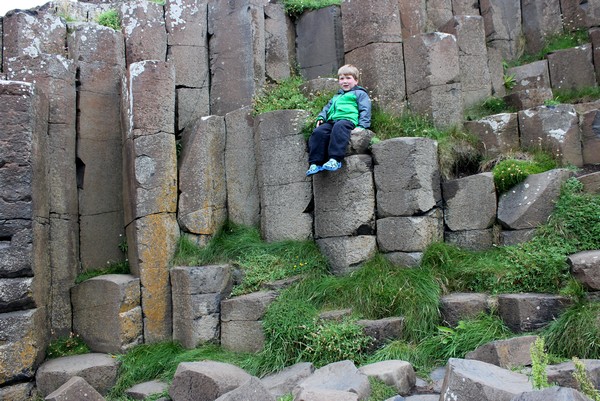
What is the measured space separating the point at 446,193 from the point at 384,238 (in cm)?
97

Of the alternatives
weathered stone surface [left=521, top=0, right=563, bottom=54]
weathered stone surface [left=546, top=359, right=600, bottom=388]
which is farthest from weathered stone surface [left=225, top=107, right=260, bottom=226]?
weathered stone surface [left=521, top=0, right=563, bottom=54]

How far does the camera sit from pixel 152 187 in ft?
23.8

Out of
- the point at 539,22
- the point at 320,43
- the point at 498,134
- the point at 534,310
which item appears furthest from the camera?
the point at 539,22

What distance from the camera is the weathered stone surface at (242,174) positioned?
793cm

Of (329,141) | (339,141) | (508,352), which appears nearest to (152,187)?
(329,141)

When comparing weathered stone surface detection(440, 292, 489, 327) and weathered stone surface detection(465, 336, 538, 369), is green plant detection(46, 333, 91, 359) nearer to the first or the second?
weathered stone surface detection(440, 292, 489, 327)

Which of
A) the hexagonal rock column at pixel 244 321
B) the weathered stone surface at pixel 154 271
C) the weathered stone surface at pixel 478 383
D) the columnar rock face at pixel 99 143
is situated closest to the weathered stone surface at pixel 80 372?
the weathered stone surface at pixel 154 271

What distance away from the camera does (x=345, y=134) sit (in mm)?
6949

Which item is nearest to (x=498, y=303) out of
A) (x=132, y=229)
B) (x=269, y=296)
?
(x=269, y=296)

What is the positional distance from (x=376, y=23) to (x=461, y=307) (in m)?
4.34

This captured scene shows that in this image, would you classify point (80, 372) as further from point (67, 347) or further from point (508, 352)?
point (508, 352)

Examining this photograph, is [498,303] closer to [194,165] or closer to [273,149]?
[273,149]

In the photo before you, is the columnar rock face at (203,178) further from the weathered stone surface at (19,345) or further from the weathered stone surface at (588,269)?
the weathered stone surface at (588,269)

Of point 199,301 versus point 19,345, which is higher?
point 199,301
